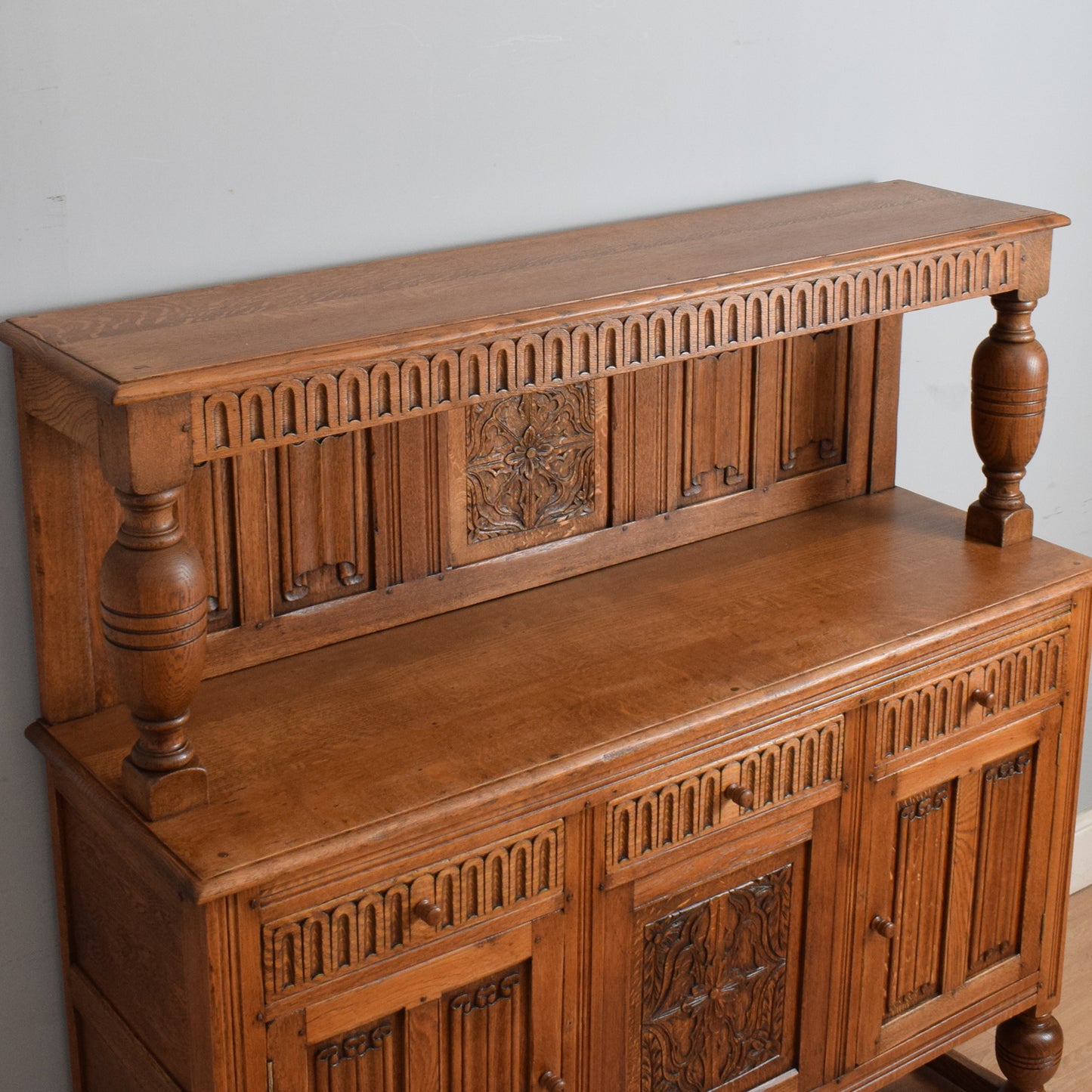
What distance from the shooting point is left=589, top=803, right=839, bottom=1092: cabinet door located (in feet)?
7.30

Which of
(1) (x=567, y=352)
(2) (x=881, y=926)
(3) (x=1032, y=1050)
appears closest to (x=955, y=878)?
(2) (x=881, y=926)

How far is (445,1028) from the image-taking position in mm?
2078

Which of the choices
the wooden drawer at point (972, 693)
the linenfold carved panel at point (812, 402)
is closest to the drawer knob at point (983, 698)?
the wooden drawer at point (972, 693)

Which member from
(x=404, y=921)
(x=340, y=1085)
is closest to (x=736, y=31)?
(x=404, y=921)

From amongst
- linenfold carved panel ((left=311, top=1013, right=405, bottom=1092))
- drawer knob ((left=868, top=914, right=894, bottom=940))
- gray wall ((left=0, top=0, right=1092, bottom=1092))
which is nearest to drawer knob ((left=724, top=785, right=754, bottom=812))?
drawer knob ((left=868, top=914, right=894, bottom=940))

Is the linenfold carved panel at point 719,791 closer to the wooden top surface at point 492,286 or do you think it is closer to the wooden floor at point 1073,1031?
the wooden top surface at point 492,286

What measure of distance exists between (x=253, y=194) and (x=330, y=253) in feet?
0.46

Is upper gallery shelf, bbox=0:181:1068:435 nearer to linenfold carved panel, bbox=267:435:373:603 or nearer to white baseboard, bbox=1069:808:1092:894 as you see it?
linenfold carved panel, bbox=267:435:373:603

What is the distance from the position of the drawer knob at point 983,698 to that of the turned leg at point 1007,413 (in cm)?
28

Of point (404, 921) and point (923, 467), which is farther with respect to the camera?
point (923, 467)

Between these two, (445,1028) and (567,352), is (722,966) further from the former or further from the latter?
(567,352)

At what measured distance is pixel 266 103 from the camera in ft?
6.85

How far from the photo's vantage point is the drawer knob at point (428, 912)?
197cm

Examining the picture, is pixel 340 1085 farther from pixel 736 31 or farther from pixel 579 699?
pixel 736 31
